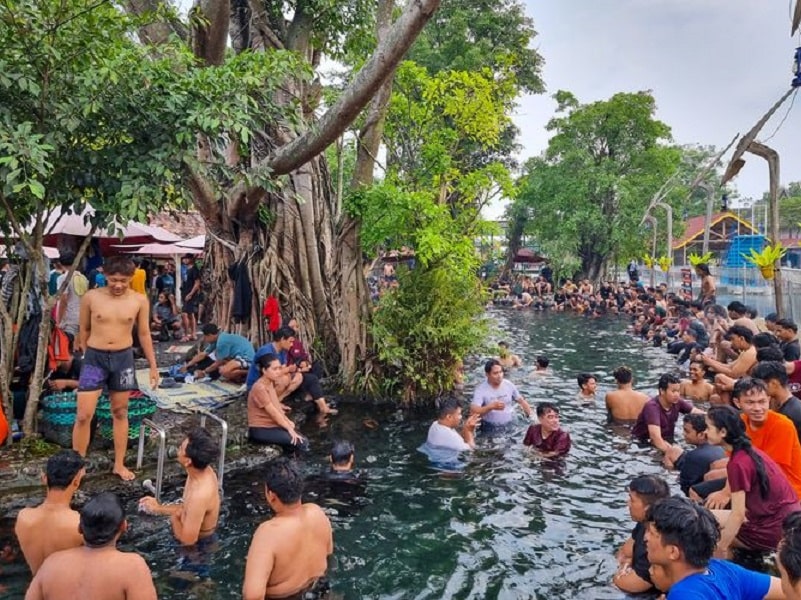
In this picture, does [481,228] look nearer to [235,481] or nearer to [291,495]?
[235,481]

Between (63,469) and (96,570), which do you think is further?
(63,469)

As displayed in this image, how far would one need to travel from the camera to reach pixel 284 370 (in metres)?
8.54

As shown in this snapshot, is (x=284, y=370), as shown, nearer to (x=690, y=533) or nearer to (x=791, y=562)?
(x=690, y=533)

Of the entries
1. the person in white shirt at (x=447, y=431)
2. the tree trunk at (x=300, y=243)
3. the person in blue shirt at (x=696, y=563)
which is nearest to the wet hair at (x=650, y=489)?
the person in blue shirt at (x=696, y=563)

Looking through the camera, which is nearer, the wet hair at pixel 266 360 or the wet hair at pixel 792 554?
the wet hair at pixel 792 554

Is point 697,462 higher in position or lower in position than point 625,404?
higher

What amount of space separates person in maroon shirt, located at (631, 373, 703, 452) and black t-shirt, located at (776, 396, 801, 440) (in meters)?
2.02

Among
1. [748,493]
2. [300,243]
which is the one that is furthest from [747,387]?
[300,243]

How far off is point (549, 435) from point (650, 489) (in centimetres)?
→ 393

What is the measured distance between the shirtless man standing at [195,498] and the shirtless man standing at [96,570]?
148 cm

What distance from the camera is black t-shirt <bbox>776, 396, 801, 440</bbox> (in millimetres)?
5840

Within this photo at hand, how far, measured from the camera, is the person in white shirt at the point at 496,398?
9195 mm

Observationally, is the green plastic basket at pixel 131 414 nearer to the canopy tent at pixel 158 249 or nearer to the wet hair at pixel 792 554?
the wet hair at pixel 792 554

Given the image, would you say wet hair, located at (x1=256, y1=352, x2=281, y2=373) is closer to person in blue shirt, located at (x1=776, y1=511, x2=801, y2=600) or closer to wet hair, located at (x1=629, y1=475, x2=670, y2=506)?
wet hair, located at (x1=629, y1=475, x2=670, y2=506)
